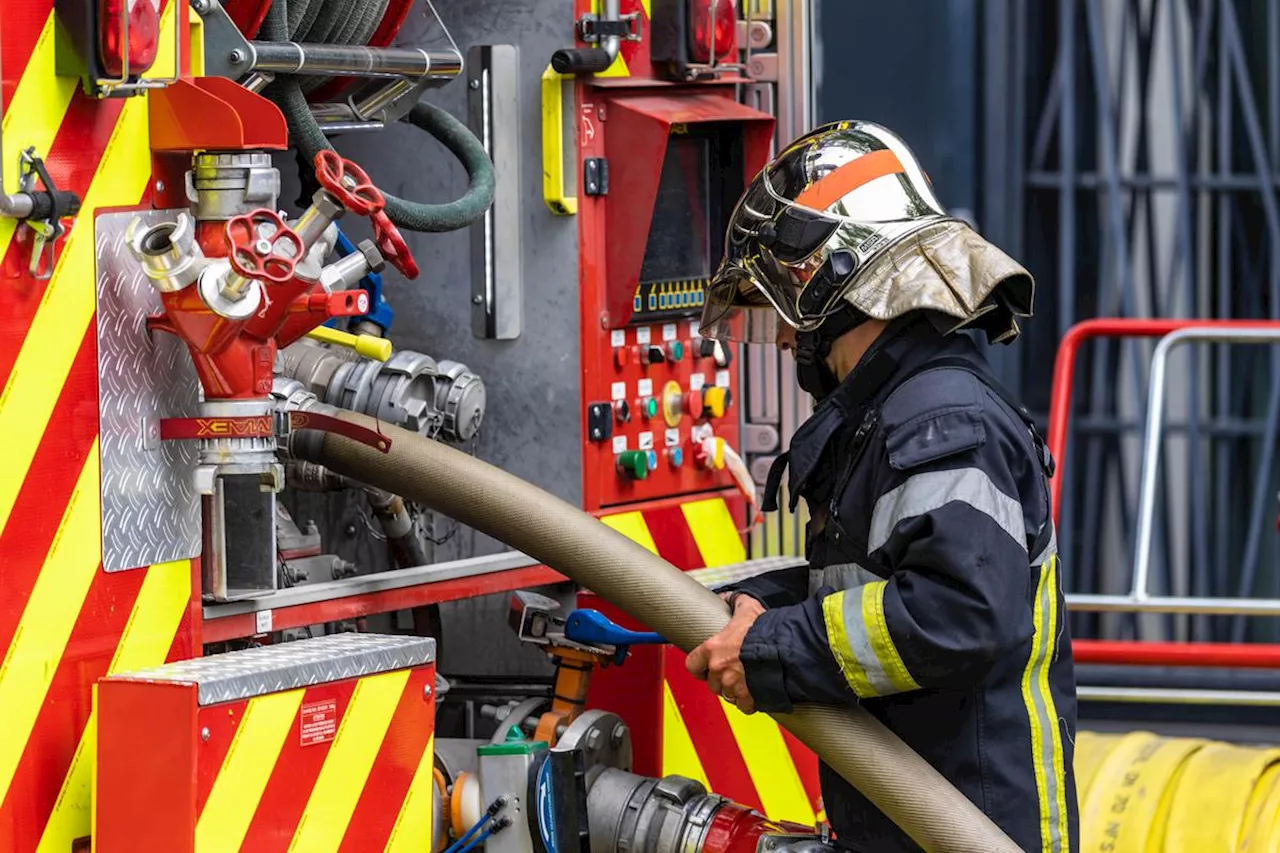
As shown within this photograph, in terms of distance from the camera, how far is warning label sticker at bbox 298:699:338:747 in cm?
299

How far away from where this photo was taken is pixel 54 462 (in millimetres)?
2840

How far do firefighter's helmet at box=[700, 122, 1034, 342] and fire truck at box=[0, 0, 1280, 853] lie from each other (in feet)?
1.71

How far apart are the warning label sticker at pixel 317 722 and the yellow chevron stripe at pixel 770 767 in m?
1.37

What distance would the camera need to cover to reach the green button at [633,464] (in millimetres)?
4270

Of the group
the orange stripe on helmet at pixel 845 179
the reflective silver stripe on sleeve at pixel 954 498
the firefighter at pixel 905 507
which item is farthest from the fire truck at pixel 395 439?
the orange stripe on helmet at pixel 845 179

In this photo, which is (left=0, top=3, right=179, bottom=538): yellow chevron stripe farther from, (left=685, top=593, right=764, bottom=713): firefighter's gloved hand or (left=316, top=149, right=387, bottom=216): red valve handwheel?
(left=685, top=593, right=764, bottom=713): firefighter's gloved hand

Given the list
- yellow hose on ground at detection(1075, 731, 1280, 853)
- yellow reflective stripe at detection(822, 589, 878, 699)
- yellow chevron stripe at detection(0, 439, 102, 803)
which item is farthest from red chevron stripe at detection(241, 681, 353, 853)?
yellow hose on ground at detection(1075, 731, 1280, 853)

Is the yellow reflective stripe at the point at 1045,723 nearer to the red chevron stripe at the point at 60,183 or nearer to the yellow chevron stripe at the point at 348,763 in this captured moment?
the yellow chevron stripe at the point at 348,763

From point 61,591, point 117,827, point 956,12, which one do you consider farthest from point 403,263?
point 956,12

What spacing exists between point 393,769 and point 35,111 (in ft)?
3.54

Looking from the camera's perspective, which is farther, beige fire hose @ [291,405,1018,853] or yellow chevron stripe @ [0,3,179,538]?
beige fire hose @ [291,405,1018,853]

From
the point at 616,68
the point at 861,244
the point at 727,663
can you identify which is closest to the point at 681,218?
the point at 616,68

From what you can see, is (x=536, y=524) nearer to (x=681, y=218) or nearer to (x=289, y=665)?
(x=289, y=665)

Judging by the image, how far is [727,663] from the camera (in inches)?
126
